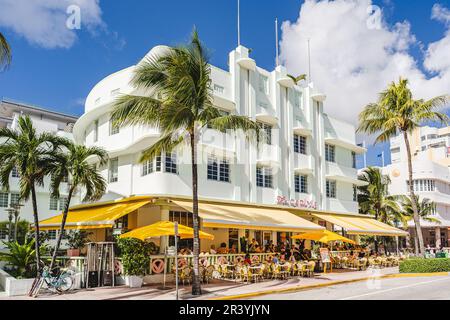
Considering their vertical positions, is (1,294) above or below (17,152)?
below

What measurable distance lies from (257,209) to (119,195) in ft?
24.6

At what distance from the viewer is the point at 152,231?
17.2m

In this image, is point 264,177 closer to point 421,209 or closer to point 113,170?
point 113,170

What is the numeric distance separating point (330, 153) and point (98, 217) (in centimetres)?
1920

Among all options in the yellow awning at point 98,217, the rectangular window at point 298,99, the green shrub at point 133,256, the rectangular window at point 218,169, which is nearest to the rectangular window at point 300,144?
the rectangular window at point 298,99

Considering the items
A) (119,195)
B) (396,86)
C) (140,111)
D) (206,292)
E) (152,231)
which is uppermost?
(396,86)

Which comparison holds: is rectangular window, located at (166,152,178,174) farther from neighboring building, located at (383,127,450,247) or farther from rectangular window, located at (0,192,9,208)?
neighboring building, located at (383,127,450,247)

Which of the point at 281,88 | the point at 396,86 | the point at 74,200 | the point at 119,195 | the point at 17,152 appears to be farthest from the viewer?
the point at 74,200

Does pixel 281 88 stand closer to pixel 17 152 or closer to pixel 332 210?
pixel 332 210

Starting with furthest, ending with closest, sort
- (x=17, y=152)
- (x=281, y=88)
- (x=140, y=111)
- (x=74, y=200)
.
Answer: (x=74, y=200)
(x=281, y=88)
(x=17, y=152)
(x=140, y=111)

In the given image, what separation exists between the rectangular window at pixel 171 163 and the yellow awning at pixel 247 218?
189 cm

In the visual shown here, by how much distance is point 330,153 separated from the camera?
1298 inches

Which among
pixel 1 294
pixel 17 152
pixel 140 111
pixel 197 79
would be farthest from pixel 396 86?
pixel 1 294

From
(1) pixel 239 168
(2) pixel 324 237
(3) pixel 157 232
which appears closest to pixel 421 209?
(2) pixel 324 237
